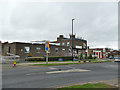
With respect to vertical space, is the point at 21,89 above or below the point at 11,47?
below

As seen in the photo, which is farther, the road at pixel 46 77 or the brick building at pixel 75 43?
the brick building at pixel 75 43

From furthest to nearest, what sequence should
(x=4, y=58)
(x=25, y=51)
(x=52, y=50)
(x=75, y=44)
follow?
(x=75, y=44) → (x=52, y=50) → (x=25, y=51) → (x=4, y=58)

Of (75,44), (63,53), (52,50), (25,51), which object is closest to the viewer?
(25,51)

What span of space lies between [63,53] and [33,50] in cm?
1282

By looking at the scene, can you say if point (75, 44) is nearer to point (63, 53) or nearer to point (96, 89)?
point (63, 53)

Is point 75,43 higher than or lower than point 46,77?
higher

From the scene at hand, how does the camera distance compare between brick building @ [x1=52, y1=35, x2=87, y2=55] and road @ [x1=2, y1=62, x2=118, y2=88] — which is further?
brick building @ [x1=52, y1=35, x2=87, y2=55]

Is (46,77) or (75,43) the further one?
(75,43)

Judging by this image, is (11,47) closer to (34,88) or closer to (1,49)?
(1,49)

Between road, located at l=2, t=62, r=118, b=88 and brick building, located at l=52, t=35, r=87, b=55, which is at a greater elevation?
brick building, located at l=52, t=35, r=87, b=55

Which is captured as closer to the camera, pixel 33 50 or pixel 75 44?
pixel 33 50

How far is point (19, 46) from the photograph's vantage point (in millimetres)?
32969

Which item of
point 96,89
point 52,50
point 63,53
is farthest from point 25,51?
point 96,89

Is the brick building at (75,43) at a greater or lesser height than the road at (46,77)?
greater
